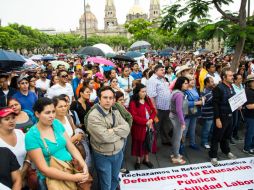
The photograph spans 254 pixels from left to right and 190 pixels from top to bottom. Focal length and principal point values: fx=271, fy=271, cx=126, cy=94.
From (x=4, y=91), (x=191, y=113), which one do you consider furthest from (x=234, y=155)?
(x=4, y=91)

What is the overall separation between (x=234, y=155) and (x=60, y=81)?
423 centimetres

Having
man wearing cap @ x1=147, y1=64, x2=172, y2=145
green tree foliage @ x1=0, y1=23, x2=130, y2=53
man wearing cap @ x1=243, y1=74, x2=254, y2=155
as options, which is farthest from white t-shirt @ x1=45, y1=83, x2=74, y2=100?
green tree foliage @ x1=0, y1=23, x2=130, y2=53

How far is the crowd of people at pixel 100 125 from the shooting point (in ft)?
9.68

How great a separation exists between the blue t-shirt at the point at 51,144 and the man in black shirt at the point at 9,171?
20 cm

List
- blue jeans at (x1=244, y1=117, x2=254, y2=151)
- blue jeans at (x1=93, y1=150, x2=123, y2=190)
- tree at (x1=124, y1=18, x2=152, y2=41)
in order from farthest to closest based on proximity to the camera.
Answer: tree at (x1=124, y1=18, x2=152, y2=41) → blue jeans at (x1=244, y1=117, x2=254, y2=151) → blue jeans at (x1=93, y1=150, x2=123, y2=190)

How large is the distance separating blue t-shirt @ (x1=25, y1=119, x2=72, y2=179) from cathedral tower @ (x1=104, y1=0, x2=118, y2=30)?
14562 centimetres

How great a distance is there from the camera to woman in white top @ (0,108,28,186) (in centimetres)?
313

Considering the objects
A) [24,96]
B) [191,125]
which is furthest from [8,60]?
[191,125]

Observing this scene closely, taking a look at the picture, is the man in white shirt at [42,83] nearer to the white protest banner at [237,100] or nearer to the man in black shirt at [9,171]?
the white protest banner at [237,100]

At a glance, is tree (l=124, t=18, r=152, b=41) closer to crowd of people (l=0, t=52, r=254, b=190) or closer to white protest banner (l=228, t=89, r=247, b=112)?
crowd of people (l=0, t=52, r=254, b=190)

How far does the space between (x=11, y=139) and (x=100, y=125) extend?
43.0 inches

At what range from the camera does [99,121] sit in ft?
A: 11.8

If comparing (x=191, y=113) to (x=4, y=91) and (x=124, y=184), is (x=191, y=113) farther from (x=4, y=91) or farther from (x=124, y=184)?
(x=4, y=91)

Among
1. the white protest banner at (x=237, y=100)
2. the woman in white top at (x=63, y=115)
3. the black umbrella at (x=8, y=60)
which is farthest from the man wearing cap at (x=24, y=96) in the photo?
the white protest banner at (x=237, y=100)
